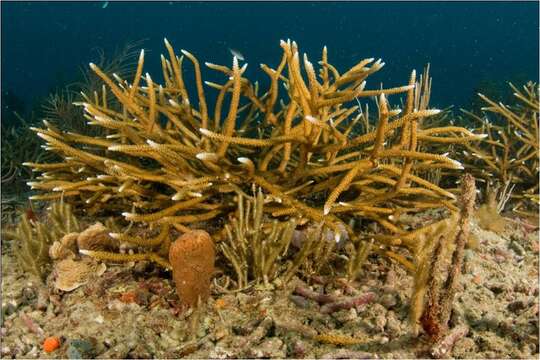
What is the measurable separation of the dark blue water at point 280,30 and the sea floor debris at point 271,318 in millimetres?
52674

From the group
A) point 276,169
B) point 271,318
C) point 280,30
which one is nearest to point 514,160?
point 276,169

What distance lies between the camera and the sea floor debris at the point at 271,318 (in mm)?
2422

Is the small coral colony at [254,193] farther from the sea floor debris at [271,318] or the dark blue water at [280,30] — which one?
the dark blue water at [280,30]

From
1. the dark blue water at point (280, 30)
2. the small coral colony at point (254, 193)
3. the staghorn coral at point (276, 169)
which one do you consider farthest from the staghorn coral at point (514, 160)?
the dark blue water at point (280, 30)

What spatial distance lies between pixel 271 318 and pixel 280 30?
92.8 metres

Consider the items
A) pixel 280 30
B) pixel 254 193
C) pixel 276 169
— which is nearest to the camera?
pixel 254 193

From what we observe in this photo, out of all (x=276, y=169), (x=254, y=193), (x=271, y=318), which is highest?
(x=276, y=169)

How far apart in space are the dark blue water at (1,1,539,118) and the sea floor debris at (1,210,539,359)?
173ft

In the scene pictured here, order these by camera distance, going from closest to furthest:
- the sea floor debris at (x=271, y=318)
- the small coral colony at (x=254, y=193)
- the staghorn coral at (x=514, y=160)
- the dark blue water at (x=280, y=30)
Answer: the sea floor debris at (x=271, y=318), the small coral colony at (x=254, y=193), the staghorn coral at (x=514, y=160), the dark blue water at (x=280, y=30)

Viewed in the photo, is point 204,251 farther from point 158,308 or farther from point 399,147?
point 399,147

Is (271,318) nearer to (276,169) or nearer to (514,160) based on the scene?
(276,169)

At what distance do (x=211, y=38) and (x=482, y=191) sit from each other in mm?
81101

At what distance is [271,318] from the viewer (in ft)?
8.79

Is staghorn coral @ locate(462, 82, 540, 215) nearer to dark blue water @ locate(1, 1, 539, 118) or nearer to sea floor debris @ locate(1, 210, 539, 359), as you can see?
sea floor debris @ locate(1, 210, 539, 359)
